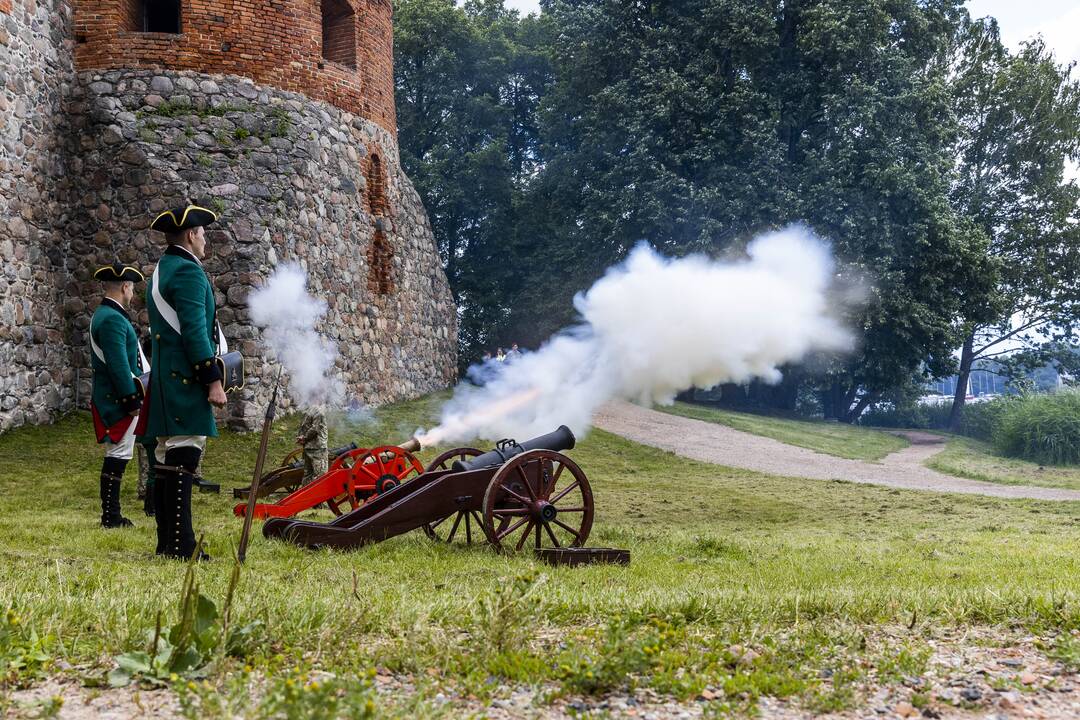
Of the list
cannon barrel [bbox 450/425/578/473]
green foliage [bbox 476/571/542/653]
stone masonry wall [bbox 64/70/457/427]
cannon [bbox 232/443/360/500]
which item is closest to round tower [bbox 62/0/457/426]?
stone masonry wall [bbox 64/70/457/427]

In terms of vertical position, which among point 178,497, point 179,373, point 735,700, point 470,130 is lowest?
point 735,700

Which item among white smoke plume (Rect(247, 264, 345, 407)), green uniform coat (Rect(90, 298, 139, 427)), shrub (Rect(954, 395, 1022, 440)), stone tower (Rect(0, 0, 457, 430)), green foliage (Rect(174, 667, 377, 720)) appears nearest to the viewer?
green foliage (Rect(174, 667, 377, 720))

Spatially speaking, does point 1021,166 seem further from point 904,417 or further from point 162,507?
point 162,507

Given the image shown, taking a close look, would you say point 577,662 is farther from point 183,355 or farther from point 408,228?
point 408,228

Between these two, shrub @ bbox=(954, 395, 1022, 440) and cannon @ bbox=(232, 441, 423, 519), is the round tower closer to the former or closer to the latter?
cannon @ bbox=(232, 441, 423, 519)

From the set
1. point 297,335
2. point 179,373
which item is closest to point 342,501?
point 179,373

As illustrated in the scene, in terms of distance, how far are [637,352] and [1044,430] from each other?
52.2 ft

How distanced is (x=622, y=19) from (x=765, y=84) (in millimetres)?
4255

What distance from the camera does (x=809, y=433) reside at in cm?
2389

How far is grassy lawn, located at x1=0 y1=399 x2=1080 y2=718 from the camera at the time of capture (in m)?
3.50

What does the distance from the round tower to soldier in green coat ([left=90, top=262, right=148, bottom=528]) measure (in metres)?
6.64

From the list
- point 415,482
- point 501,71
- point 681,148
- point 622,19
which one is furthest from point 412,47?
point 415,482

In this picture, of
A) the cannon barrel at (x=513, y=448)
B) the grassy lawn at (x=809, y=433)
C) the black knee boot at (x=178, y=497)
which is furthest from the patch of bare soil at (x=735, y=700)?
the grassy lawn at (x=809, y=433)

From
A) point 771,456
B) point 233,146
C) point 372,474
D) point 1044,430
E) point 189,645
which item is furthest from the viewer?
point 1044,430
